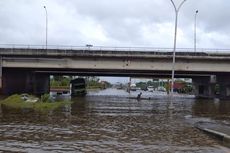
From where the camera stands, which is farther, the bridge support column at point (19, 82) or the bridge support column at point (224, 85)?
A: the bridge support column at point (224, 85)

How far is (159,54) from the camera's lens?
73375 mm

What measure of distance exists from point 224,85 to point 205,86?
21.8 meters

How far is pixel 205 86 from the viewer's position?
113 meters

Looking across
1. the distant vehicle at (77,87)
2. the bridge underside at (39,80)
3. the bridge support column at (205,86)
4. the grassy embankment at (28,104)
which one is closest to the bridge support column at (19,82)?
the bridge underside at (39,80)

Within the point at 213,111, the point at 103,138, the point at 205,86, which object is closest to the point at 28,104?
the point at 213,111

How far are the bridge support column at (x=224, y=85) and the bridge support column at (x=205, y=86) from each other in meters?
5.13

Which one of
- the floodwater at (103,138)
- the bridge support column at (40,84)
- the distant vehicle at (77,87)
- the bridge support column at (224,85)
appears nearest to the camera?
the floodwater at (103,138)

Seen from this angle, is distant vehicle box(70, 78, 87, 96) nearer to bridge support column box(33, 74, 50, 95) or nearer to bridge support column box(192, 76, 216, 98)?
bridge support column box(33, 74, 50, 95)

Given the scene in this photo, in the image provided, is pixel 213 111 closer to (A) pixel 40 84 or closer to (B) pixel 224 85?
(B) pixel 224 85

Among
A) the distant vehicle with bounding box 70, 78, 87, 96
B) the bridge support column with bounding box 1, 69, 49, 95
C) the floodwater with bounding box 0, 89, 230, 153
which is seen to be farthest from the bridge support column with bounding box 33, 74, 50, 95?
the floodwater with bounding box 0, 89, 230, 153

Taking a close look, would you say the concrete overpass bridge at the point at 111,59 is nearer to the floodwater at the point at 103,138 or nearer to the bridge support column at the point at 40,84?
the bridge support column at the point at 40,84

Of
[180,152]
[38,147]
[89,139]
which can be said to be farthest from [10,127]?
[180,152]

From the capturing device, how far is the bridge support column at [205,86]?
4001 inches

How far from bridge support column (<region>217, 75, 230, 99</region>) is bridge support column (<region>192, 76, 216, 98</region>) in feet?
16.8
